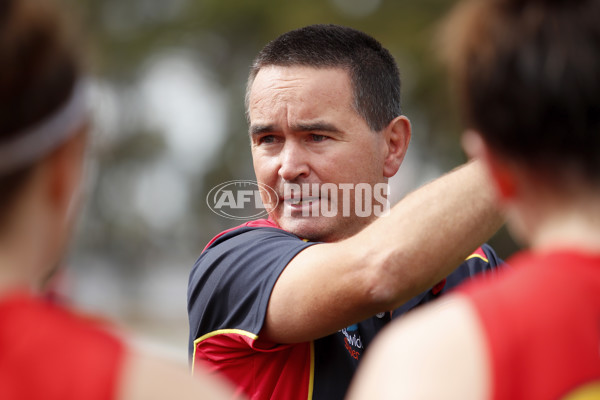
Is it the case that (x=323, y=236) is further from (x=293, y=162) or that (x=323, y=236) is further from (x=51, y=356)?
(x=51, y=356)

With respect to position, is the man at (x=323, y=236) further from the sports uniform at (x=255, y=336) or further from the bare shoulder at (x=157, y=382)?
the bare shoulder at (x=157, y=382)

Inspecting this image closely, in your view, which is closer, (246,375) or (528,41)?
(528,41)

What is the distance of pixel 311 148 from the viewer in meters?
3.72

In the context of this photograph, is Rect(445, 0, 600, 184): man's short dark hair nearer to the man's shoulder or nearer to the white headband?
the white headband

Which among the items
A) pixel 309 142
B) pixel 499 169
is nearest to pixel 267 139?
pixel 309 142

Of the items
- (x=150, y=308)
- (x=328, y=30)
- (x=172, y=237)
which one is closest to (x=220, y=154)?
(x=172, y=237)

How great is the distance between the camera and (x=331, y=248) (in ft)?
9.31

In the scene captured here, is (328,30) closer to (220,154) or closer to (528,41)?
(528,41)

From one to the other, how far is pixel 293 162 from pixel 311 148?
134 millimetres

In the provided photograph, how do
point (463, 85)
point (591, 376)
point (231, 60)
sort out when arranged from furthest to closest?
point (231, 60) < point (463, 85) < point (591, 376)

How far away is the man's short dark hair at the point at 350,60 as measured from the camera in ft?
12.7

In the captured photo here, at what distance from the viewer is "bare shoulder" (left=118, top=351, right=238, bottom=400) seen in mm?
1339

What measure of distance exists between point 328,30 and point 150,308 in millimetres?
24153

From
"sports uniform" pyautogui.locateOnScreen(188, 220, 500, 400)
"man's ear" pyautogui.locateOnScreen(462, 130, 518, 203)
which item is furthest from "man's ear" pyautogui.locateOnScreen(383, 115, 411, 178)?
"man's ear" pyautogui.locateOnScreen(462, 130, 518, 203)
